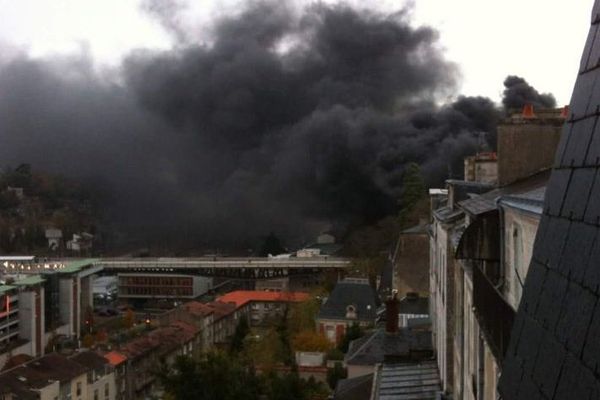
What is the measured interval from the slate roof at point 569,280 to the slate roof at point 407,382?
836 centimetres

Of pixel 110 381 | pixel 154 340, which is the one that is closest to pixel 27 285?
pixel 154 340

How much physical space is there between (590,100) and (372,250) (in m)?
41.0

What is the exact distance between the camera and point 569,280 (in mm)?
1592

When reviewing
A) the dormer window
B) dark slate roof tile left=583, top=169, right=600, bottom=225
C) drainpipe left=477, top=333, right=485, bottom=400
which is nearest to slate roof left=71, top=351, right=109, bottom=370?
the dormer window

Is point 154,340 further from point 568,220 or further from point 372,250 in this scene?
point 568,220

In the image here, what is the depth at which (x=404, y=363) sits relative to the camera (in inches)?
521

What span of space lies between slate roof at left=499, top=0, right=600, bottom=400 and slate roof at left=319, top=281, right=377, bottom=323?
90.3ft

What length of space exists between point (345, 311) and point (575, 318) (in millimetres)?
28967

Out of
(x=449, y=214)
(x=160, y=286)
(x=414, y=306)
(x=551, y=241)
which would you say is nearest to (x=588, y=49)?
(x=551, y=241)

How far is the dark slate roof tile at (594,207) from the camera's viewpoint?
57.5 inches

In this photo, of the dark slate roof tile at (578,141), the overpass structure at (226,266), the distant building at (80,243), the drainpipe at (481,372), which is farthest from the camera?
the distant building at (80,243)

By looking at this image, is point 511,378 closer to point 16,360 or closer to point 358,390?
point 358,390

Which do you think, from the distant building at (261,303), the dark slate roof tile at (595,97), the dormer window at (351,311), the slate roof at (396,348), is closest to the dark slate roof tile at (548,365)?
the dark slate roof tile at (595,97)

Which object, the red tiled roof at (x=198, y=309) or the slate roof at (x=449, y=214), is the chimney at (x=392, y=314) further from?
the red tiled roof at (x=198, y=309)
